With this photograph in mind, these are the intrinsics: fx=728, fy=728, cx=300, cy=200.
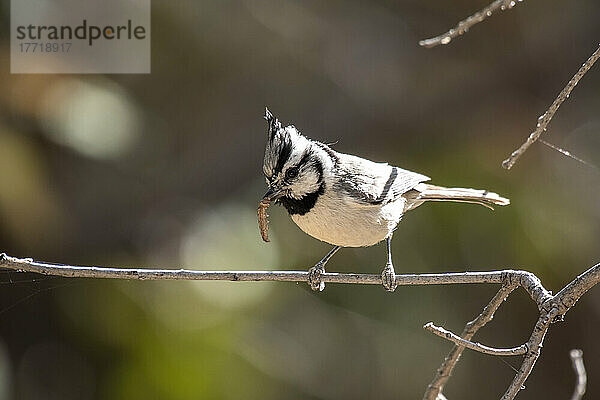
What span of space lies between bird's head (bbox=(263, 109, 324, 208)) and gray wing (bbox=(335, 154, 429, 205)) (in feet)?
0.43

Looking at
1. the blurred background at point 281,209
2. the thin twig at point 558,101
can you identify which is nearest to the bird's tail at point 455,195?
the blurred background at point 281,209

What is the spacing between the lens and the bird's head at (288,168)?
292 centimetres

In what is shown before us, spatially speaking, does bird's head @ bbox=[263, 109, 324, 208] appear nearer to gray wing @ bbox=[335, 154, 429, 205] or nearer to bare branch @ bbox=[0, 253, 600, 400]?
gray wing @ bbox=[335, 154, 429, 205]

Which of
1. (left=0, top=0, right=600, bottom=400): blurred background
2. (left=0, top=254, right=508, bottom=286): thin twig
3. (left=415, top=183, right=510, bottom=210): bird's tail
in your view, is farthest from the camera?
(left=0, top=0, right=600, bottom=400): blurred background

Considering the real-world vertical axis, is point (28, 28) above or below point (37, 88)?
above

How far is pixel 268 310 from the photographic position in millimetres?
4605

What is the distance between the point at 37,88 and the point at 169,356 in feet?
6.37

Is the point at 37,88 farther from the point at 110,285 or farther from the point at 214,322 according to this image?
the point at 214,322

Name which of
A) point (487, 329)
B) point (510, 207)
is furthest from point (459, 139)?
point (487, 329)

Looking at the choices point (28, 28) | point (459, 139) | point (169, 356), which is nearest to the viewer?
point (169, 356)

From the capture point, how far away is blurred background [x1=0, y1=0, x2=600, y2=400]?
4.53 metres

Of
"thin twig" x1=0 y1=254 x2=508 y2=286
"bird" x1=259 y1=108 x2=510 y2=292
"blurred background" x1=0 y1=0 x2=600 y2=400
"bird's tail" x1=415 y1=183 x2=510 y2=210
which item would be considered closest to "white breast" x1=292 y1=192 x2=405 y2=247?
"bird" x1=259 y1=108 x2=510 y2=292

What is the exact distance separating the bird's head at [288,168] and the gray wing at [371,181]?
130 mm

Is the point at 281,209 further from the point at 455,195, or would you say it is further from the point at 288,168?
the point at 288,168
